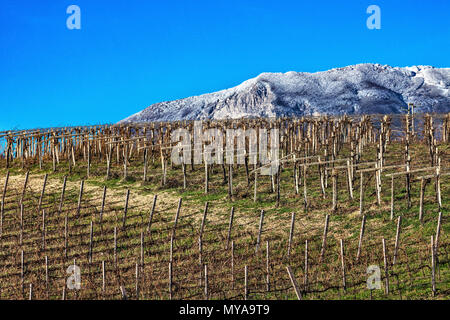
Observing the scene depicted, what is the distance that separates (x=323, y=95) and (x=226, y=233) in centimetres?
7837

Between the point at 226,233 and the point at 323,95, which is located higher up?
the point at 323,95

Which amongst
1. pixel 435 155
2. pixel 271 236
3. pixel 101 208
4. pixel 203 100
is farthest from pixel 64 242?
pixel 203 100

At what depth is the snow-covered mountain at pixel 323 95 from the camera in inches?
3688

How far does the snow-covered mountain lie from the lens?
307ft

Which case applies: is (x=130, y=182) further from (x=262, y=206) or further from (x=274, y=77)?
(x=274, y=77)

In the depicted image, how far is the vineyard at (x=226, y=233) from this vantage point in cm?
1716

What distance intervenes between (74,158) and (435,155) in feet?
74.6

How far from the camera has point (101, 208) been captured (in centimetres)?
2698

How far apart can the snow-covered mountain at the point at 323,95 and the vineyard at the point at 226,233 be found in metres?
59.1

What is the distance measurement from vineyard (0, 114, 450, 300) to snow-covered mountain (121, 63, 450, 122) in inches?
2327

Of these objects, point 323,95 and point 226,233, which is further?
point 323,95

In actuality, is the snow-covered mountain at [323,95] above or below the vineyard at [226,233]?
above

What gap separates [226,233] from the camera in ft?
75.2

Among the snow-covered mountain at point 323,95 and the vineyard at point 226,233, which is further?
the snow-covered mountain at point 323,95
